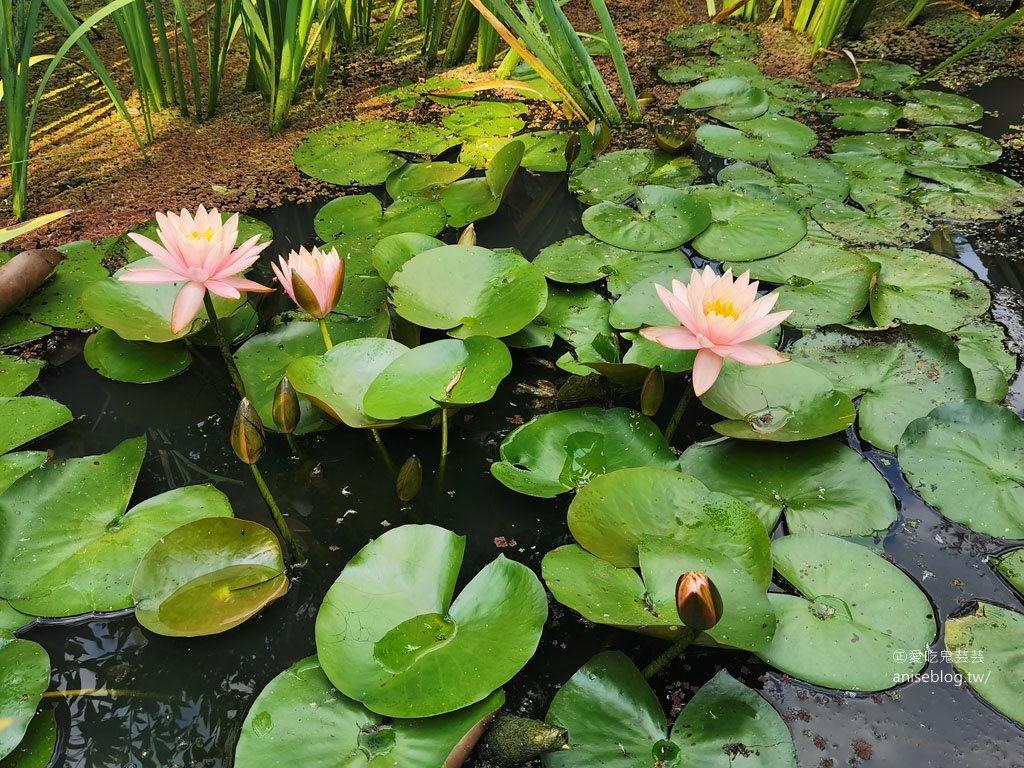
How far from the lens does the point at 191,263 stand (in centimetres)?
133

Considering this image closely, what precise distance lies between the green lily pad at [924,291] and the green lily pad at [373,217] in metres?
1.29

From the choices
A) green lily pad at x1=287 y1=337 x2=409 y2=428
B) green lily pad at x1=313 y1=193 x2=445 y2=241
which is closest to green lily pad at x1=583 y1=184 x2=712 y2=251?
green lily pad at x1=313 y1=193 x2=445 y2=241

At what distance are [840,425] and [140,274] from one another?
142cm

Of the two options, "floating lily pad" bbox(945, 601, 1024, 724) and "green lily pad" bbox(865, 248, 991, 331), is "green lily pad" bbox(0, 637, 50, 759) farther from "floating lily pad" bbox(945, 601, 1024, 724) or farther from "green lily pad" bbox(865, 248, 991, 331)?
"green lily pad" bbox(865, 248, 991, 331)

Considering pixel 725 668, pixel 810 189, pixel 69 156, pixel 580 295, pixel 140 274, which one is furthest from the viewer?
pixel 69 156

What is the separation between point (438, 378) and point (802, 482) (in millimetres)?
784

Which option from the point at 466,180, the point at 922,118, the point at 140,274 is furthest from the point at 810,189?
the point at 140,274

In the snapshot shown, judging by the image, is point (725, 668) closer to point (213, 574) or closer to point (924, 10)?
point (213, 574)

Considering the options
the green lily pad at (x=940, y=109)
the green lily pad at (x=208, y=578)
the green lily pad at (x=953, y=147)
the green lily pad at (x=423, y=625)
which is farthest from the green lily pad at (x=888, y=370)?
the green lily pad at (x=940, y=109)

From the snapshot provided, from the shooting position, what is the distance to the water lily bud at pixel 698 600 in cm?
94

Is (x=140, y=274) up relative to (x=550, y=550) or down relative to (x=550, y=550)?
up

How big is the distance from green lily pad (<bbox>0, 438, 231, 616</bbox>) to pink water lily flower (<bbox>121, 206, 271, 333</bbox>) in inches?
14.2

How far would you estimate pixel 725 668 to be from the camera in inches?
45.4

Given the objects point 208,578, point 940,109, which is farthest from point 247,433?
point 940,109
